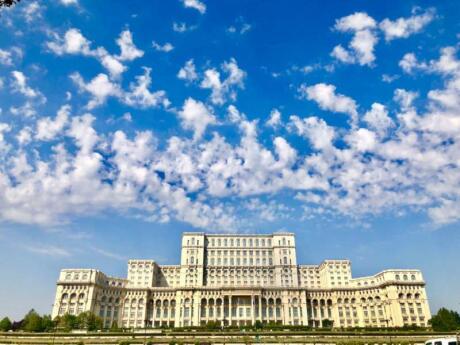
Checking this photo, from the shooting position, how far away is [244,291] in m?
129

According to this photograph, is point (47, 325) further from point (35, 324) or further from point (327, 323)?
point (327, 323)

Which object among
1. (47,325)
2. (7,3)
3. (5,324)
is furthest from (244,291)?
(7,3)

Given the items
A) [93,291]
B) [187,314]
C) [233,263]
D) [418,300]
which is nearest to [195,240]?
[233,263]

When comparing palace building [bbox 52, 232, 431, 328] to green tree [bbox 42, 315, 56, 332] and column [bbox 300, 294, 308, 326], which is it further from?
green tree [bbox 42, 315, 56, 332]

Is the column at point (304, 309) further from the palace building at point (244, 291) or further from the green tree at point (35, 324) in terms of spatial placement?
the green tree at point (35, 324)

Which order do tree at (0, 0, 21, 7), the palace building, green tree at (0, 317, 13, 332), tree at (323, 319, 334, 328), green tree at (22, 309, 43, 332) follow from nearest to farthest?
tree at (0, 0, 21, 7) < green tree at (22, 309, 43, 332) < green tree at (0, 317, 13, 332) < tree at (323, 319, 334, 328) < the palace building

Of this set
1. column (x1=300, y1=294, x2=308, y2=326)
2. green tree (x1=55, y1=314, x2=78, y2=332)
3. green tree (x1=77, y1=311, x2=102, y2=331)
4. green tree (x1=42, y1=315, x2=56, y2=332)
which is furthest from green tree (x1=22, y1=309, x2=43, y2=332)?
column (x1=300, y1=294, x2=308, y2=326)

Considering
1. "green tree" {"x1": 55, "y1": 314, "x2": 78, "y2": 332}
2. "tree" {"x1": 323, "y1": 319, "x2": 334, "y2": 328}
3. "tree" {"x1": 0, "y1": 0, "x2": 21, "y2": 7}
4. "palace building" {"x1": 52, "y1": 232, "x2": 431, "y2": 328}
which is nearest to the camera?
"tree" {"x1": 0, "y1": 0, "x2": 21, "y2": 7}

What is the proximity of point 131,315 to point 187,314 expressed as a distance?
20.5 metres

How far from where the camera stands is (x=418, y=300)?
126 meters

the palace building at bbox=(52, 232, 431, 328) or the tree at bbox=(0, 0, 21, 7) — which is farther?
the palace building at bbox=(52, 232, 431, 328)

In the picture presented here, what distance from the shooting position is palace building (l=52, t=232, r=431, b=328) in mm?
125938

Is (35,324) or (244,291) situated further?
(244,291)

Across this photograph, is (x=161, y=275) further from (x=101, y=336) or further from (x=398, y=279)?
(x=398, y=279)
